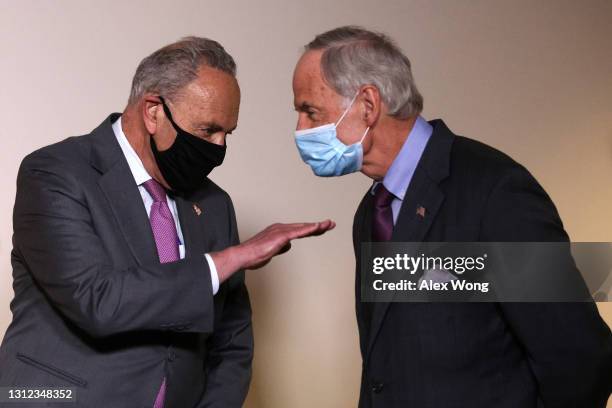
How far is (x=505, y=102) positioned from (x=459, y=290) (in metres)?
Answer: 2.40

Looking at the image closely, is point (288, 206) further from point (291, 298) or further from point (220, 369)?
point (220, 369)

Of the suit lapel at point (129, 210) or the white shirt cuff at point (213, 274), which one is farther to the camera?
the suit lapel at point (129, 210)

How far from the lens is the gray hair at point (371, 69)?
192cm

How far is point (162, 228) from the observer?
2.04 metres

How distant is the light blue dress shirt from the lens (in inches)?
76.0

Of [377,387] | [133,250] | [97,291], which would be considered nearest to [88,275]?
[97,291]

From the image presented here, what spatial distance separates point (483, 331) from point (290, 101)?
1.73m

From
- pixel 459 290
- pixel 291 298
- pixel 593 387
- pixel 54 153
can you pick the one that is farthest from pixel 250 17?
pixel 593 387

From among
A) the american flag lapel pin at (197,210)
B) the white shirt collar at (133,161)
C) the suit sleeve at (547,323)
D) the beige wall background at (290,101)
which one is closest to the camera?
the suit sleeve at (547,323)

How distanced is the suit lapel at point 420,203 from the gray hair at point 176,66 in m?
0.57

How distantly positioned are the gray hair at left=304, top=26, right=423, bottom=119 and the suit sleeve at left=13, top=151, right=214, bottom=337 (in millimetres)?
557

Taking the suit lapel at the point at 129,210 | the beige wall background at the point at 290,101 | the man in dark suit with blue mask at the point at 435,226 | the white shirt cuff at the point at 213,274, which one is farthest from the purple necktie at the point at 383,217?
the beige wall background at the point at 290,101

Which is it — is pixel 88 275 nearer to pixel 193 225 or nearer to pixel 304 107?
pixel 193 225

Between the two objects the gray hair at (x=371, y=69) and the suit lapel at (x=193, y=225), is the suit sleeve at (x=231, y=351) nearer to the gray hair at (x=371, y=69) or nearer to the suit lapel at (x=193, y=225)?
the suit lapel at (x=193, y=225)
